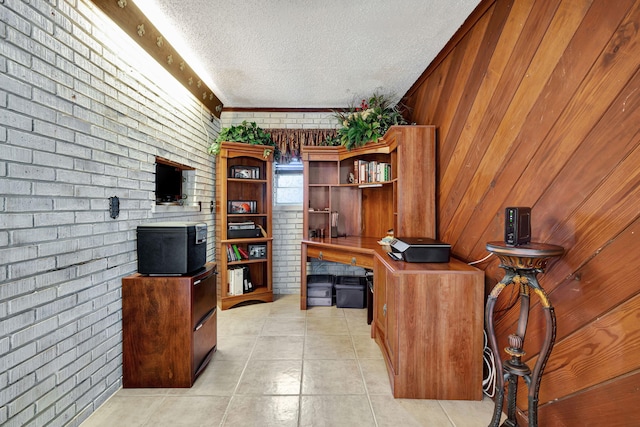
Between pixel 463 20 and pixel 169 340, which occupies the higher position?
pixel 463 20

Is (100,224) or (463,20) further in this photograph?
(463,20)

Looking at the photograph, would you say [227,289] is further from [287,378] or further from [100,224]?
[100,224]

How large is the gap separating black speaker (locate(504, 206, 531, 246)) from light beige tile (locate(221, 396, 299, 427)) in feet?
5.26

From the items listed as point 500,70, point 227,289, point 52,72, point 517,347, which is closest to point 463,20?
point 500,70

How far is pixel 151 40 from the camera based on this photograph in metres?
2.35

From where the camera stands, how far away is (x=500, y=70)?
1.88 metres

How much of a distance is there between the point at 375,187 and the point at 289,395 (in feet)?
8.36

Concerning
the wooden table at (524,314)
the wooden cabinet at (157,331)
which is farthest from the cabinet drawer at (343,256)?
the wooden cabinet at (157,331)

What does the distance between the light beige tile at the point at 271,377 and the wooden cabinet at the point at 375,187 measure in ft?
4.86

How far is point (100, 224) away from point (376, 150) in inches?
102

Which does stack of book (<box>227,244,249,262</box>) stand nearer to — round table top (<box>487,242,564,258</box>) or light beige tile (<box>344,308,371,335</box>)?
light beige tile (<box>344,308,371,335</box>)

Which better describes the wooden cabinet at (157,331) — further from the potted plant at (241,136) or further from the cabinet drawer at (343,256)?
the potted plant at (241,136)

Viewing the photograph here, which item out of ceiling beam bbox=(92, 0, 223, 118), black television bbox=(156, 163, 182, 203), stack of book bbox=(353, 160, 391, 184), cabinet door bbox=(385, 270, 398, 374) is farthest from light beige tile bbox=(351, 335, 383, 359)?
ceiling beam bbox=(92, 0, 223, 118)

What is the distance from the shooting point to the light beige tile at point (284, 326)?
2.97 metres
